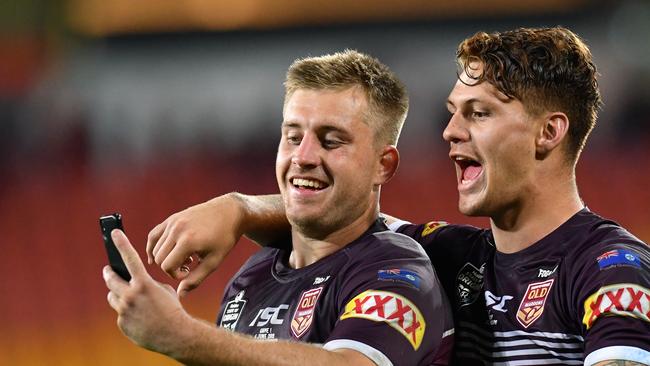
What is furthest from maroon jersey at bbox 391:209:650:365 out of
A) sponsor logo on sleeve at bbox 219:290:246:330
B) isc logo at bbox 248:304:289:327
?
sponsor logo on sleeve at bbox 219:290:246:330

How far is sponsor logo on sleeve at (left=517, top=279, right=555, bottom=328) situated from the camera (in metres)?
3.05

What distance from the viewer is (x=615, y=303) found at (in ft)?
9.13

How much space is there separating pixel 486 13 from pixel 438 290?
720 cm

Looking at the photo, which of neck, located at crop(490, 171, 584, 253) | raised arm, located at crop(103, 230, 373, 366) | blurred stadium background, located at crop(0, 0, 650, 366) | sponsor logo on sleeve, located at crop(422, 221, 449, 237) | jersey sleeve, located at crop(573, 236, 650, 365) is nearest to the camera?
raised arm, located at crop(103, 230, 373, 366)

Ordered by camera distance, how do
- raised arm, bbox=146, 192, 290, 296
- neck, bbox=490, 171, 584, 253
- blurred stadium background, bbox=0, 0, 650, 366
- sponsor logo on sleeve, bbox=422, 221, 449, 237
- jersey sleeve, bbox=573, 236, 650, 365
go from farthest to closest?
blurred stadium background, bbox=0, 0, 650, 366 → sponsor logo on sleeve, bbox=422, 221, 449, 237 → neck, bbox=490, 171, 584, 253 → raised arm, bbox=146, 192, 290, 296 → jersey sleeve, bbox=573, 236, 650, 365

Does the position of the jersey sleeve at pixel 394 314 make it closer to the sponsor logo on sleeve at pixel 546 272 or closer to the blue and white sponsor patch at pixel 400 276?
the blue and white sponsor patch at pixel 400 276

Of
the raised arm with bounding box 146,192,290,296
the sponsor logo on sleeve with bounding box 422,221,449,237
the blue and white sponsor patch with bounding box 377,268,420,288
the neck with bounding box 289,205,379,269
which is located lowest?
the blue and white sponsor patch with bounding box 377,268,420,288

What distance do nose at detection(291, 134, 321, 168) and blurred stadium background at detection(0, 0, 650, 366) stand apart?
18.5 feet

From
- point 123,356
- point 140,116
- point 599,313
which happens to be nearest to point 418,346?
point 599,313

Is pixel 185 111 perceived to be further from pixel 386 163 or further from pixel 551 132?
pixel 551 132

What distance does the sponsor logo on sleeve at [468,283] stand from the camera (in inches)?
131

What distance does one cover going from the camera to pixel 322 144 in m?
3.33

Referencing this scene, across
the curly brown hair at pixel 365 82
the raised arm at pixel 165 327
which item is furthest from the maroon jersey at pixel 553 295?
the raised arm at pixel 165 327

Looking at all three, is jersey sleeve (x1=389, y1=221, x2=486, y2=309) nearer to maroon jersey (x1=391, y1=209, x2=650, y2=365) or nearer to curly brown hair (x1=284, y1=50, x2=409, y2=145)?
maroon jersey (x1=391, y1=209, x2=650, y2=365)
